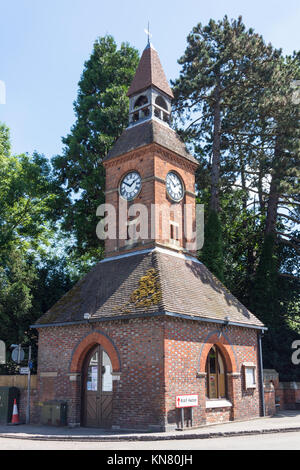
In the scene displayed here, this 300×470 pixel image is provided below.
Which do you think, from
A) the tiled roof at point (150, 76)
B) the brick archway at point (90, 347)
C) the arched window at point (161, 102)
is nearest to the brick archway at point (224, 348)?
the brick archway at point (90, 347)

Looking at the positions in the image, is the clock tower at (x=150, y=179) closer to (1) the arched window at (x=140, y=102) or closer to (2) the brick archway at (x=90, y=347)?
(1) the arched window at (x=140, y=102)

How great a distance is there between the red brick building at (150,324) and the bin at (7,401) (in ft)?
3.80

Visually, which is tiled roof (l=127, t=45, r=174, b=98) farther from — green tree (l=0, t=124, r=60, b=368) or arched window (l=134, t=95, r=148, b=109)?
green tree (l=0, t=124, r=60, b=368)

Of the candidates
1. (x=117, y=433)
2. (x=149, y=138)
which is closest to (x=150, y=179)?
(x=149, y=138)

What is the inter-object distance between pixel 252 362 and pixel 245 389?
1324 mm

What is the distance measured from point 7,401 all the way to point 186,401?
745 centimetres

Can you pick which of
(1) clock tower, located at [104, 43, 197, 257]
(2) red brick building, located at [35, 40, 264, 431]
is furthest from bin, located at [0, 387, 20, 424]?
(1) clock tower, located at [104, 43, 197, 257]

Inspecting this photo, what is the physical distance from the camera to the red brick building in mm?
15133

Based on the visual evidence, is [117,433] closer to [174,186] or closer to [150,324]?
[150,324]

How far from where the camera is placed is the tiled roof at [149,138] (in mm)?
20719

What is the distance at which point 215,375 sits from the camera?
1769 centimetres
